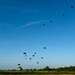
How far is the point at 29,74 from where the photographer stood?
3324 inches

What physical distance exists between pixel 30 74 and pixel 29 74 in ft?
1.13

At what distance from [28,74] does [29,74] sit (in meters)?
0.34

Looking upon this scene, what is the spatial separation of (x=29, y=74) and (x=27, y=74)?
688 millimetres

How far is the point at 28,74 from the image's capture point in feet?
277

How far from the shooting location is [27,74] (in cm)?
8444

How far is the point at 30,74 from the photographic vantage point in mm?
84438

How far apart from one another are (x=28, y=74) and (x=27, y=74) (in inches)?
13.5

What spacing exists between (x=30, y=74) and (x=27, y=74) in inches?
40.6
